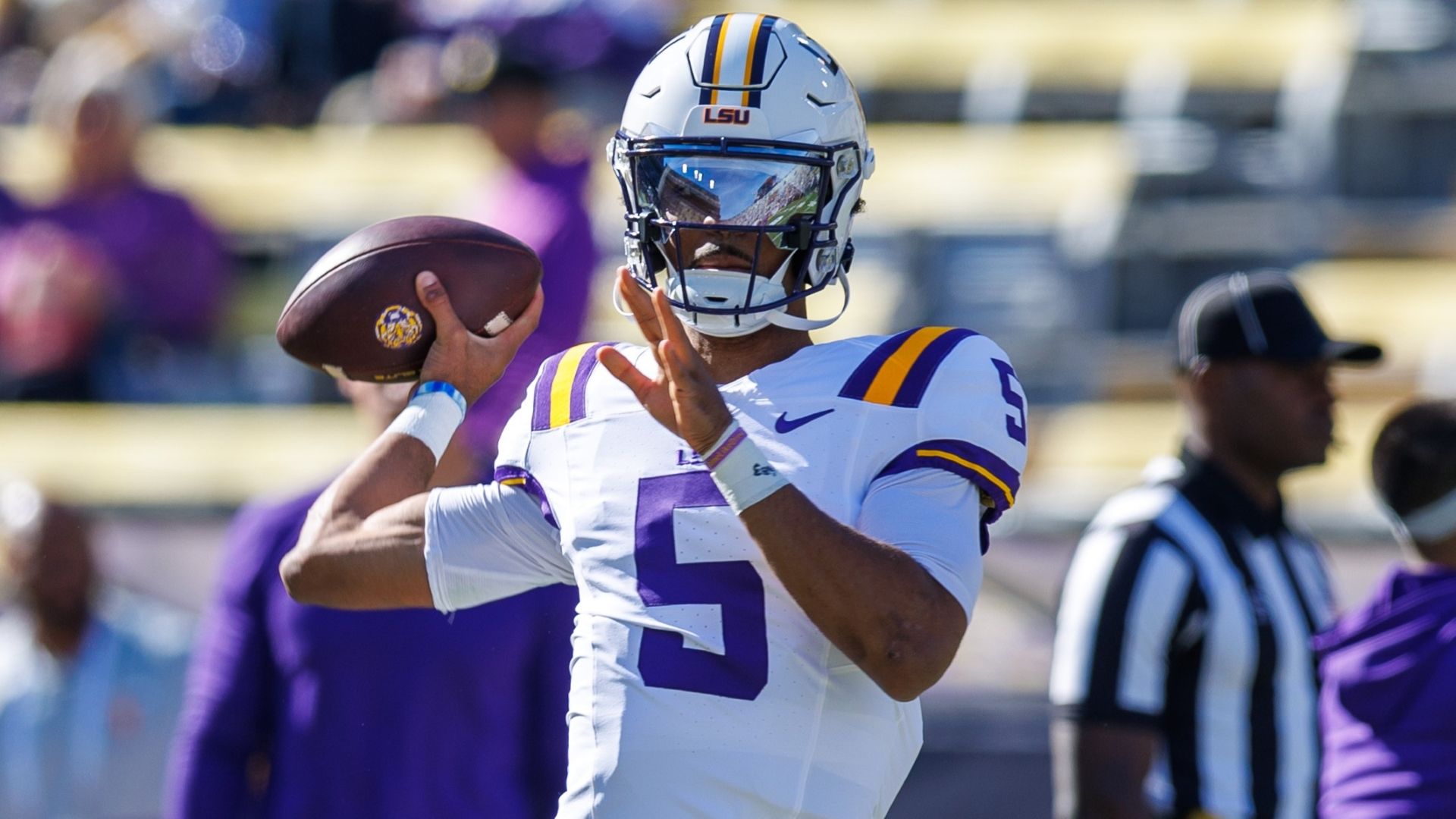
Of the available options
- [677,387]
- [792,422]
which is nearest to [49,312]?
[792,422]

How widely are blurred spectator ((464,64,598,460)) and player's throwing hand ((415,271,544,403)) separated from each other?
214 centimetres

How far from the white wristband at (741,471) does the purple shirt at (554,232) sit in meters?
2.61

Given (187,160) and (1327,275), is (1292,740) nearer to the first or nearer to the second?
(1327,275)

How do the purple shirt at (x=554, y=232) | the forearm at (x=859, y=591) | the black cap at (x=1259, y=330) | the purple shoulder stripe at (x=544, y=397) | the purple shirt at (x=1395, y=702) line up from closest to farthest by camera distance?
the forearm at (x=859, y=591)
the purple shoulder stripe at (x=544, y=397)
the purple shirt at (x=1395, y=702)
the black cap at (x=1259, y=330)
the purple shirt at (x=554, y=232)

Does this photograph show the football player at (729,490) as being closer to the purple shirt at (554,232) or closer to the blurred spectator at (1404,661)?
the blurred spectator at (1404,661)

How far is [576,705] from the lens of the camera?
7.66 ft

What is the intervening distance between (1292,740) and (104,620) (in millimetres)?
3052

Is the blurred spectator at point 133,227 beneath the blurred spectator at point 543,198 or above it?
beneath

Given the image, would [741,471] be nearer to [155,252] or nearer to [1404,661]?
[1404,661]

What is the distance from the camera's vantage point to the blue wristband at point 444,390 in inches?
100

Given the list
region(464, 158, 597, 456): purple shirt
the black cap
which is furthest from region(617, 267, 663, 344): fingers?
region(464, 158, 597, 456): purple shirt

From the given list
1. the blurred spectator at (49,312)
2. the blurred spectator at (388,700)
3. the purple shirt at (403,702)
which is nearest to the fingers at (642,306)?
the blurred spectator at (388,700)

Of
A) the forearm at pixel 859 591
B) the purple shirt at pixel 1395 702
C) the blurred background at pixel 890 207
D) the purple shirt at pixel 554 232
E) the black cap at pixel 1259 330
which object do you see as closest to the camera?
the forearm at pixel 859 591

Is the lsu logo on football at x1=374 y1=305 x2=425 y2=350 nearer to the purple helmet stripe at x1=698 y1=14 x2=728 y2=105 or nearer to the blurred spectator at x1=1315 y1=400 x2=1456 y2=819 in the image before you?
the purple helmet stripe at x1=698 y1=14 x2=728 y2=105
